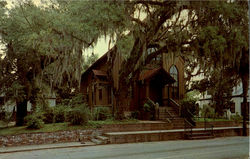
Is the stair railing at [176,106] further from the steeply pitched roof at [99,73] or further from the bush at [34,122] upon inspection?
the bush at [34,122]

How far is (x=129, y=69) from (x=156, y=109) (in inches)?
181

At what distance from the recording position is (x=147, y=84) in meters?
23.0

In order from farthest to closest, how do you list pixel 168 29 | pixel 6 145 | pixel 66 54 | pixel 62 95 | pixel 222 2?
pixel 62 95, pixel 168 29, pixel 66 54, pixel 6 145, pixel 222 2

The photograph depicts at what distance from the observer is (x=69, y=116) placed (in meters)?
16.2

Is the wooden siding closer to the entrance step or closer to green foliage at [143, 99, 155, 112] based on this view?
green foliage at [143, 99, 155, 112]

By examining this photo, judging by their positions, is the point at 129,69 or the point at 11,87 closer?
the point at 11,87

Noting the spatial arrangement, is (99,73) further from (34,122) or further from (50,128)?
(34,122)

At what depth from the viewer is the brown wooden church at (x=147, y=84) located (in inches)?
924

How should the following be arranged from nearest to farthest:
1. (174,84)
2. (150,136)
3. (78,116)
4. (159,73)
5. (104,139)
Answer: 1. (104,139)
2. (150,136)
3. (78,116)
4. (159,73)
5. (174,84)

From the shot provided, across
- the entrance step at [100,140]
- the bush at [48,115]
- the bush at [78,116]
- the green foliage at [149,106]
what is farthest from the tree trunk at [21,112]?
the green foliage at [149,106]

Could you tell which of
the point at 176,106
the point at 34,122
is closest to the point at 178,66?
the point at 176,106

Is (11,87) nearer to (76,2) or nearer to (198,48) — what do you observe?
(76,2)

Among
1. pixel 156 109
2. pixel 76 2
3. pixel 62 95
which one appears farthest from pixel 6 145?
pixel 62 95

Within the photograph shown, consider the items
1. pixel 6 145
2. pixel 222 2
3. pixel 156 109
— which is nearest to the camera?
pixel 222 2
